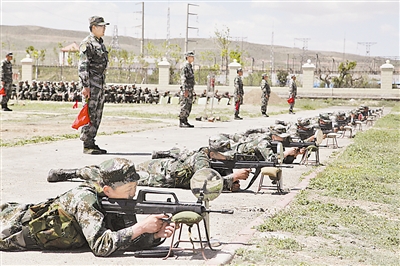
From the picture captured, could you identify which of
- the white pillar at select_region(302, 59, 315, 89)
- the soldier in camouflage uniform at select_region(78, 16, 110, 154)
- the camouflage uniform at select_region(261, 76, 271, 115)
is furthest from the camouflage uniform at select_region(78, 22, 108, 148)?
the white pillar at select_region(302, 59, 315, 89)

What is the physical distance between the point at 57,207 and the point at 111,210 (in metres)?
0.44

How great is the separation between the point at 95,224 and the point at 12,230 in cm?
84

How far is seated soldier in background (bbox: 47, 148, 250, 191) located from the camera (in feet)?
27.6

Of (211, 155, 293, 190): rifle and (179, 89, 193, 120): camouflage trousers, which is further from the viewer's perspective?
(179, 89, 193, 120): camouflage trousers

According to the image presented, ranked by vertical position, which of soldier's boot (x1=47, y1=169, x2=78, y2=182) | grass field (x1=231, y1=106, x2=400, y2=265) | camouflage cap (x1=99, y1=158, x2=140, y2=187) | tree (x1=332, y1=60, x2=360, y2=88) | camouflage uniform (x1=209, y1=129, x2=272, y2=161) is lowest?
grass field (x1=231, y1=106, x2=400, y2=265)

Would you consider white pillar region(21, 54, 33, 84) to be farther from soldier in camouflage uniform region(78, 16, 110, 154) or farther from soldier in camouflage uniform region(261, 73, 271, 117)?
soldier in camouflage uniform region(78, 16, 110, 154)

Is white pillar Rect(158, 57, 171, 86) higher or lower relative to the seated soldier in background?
higher

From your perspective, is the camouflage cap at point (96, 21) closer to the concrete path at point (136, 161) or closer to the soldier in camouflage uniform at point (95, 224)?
the concrete path at point (136, 161)

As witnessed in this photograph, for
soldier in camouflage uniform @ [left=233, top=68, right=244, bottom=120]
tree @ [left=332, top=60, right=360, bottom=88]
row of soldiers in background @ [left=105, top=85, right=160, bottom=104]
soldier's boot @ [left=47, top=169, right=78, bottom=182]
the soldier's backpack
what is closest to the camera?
the soldier's backpack

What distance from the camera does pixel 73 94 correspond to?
42.1m

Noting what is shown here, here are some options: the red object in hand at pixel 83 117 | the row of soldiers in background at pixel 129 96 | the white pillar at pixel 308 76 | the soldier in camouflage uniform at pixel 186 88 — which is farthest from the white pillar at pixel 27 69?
the red object in hand at pixel 83 117

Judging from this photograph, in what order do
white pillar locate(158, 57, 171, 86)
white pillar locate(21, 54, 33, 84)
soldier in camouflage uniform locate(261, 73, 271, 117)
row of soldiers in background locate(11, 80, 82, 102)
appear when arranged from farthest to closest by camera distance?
white pillar locate(21, 54, 33, 84) < white pillar locate(158, 57, 171, 86) < row of soldiers in background locate(11, 80, 82, 102) < soldier in camouflage uniform locate(261, 73, 271, 117)

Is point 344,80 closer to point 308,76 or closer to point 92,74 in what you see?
point 308,76

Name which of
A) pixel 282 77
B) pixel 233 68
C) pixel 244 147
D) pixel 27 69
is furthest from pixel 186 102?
pixel 282 77
